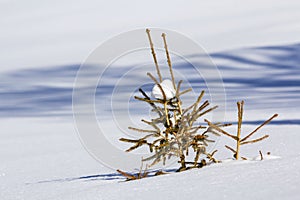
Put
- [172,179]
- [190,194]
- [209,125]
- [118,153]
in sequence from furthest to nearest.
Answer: [118,153], [209,125], [172,179], [190,194]

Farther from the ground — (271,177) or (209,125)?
(209,125)

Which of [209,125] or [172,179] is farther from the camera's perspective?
[209,125]

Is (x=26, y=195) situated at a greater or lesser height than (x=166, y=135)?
lesser

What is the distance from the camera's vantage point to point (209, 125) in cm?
250

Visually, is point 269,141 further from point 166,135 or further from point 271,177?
point 271,177

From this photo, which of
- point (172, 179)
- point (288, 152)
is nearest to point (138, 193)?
point (172, 179)

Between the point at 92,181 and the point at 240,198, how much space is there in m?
1.21

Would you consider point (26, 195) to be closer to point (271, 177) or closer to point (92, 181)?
point (92, 181)

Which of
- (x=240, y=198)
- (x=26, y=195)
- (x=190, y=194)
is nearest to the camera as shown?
(x=240, y=198)

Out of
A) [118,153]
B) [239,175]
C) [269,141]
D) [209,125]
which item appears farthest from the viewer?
[269,141]

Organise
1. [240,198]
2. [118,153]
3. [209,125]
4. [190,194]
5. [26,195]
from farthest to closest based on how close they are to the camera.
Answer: [118,153] < [26,195] < [209,125] < [190,194] < [240,198]

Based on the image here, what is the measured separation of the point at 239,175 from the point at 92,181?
98 centimetres

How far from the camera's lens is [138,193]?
2.18 metres

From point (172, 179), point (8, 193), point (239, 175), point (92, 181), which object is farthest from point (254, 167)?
point (8, 193)
